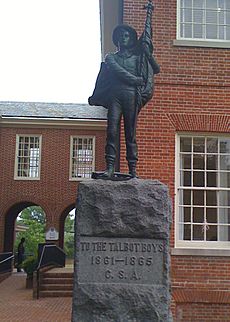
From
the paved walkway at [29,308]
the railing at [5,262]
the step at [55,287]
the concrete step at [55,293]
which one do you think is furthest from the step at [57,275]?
the railing at [5,262]

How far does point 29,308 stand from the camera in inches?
480

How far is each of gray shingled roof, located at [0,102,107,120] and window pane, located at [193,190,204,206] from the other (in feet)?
47.7

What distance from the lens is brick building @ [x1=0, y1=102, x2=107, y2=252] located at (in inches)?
925

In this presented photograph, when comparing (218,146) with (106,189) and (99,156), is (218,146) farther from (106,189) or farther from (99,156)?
(99,156)

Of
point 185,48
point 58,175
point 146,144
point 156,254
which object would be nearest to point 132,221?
point 156,254

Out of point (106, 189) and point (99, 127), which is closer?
point (106, 189)

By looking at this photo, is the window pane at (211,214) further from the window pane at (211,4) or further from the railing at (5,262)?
the railing at (5,262)

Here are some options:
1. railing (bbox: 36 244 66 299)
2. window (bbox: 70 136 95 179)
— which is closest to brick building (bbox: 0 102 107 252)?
window (bbox: 70 136 95 179)

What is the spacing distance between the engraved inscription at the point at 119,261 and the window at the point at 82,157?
18827 millimetres

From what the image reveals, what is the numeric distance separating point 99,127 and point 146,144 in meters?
14.3

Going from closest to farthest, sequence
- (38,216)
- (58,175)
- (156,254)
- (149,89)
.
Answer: (156,254), (149,89), (58,175), (38,216)

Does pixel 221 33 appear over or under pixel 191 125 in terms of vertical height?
over

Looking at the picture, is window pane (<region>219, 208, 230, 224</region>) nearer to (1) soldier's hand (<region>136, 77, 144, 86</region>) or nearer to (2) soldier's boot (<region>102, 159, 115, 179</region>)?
(2) soldier's boot (<region>102, 159, 115, 179</region>)

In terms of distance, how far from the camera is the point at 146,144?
9.89m
